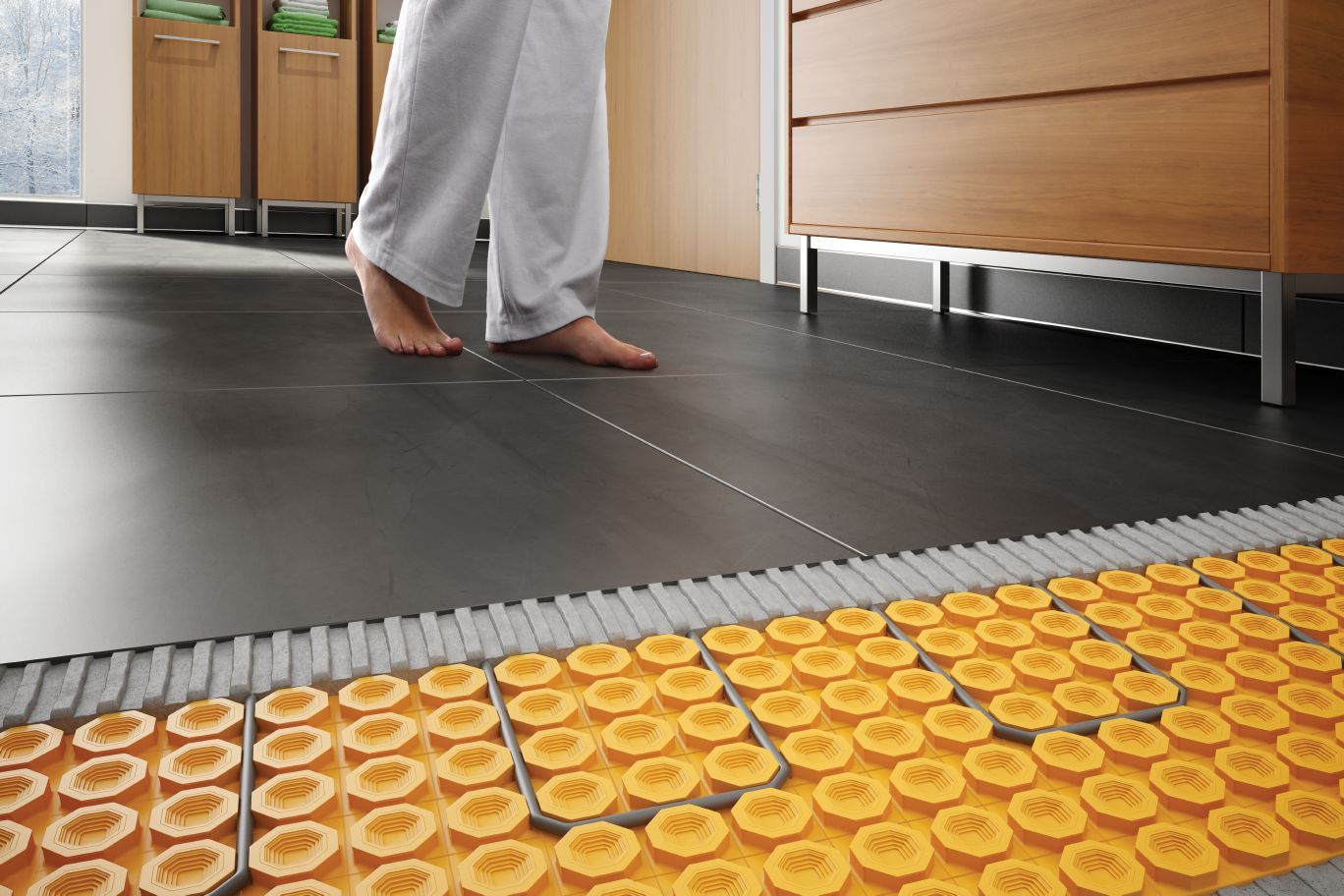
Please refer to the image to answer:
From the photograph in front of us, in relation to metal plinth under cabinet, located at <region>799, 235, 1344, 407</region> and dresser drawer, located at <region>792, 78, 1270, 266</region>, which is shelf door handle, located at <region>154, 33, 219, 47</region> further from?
metal plinth under cabinet, located at <region>799, 235, 1344, 407</region>

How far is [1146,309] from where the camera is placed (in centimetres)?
218

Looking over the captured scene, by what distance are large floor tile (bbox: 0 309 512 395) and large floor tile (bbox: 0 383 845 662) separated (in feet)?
0.54

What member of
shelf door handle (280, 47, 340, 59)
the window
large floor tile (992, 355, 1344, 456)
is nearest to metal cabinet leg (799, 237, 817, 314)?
large floor tile (992, 355, 1344, 456)

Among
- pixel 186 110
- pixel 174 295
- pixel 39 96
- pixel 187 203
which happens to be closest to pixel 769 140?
pixel 174 295

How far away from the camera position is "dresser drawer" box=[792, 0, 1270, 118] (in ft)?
5.05

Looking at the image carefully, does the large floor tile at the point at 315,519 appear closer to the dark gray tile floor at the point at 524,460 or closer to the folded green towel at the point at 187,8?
the dark gray tile floor at the point at 524,460

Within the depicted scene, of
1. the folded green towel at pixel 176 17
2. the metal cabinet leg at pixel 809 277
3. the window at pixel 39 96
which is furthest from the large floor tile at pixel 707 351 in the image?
the window at pixel 39 96

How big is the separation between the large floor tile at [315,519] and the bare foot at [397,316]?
0.46m

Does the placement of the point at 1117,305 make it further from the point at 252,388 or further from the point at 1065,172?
the point at 252,388

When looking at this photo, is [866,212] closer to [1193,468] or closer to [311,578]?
[1193,468]

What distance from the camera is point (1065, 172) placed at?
1.80 metres

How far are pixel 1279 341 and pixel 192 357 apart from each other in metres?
1.54

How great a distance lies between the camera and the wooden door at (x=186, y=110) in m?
5.46

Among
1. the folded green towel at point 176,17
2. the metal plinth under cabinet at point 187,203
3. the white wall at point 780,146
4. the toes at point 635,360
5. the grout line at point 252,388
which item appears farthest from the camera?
A: the metal plinth under cabinet at point 187,203
